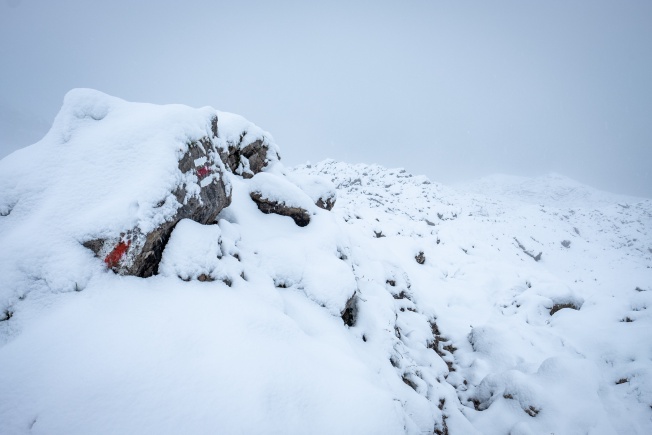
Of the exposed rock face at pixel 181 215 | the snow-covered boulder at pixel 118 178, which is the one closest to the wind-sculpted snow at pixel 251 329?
the snow-covered boulder at pixel 118 178

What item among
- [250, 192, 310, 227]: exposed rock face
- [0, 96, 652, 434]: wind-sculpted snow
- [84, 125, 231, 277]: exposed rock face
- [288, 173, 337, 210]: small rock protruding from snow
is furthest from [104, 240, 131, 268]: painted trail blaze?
[288, 173, 337, 210]: small rock protruding from snow

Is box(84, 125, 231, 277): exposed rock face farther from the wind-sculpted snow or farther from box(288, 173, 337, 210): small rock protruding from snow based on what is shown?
box(288, 173, 337, 210): small rock protruding from snow

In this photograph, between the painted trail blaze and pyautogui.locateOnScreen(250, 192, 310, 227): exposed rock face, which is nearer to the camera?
the painted trail blaze

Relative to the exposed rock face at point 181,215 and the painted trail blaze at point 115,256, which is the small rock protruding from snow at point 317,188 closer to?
the exposed rock face at point 181,215

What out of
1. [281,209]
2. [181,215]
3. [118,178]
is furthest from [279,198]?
[118,178]

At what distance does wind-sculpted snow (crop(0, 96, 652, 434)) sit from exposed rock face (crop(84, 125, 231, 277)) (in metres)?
0.19

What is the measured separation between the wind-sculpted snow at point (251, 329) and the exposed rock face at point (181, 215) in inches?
7.5

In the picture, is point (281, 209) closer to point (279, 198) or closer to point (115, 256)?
point (279, 198)

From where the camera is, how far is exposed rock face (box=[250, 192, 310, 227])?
28.8ft

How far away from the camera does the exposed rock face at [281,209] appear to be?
28.8ft

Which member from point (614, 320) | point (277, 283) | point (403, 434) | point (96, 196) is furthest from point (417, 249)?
point (96, 196)

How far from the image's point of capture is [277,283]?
6754 mm

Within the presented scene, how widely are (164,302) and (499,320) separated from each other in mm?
12947

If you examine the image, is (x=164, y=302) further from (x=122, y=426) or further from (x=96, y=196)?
(x=96, y=196)
